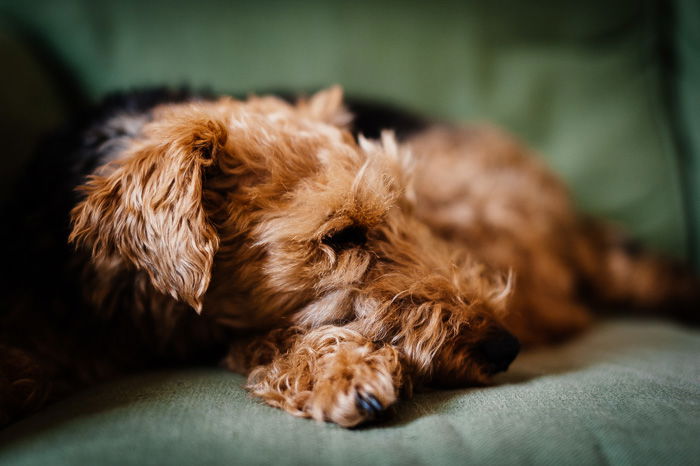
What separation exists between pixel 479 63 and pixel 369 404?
1.74m

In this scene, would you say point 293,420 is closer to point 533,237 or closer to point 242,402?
point 242,402

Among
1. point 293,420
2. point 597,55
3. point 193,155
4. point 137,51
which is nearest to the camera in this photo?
point 293,420

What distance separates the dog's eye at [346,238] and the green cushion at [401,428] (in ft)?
1.31

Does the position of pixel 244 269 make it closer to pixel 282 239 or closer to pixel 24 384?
pixel 282 239

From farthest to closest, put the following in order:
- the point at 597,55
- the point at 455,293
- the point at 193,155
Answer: the point at 597,55
the point at 455,293
the point at 193,155

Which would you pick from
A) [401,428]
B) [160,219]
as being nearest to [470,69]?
[160,219]

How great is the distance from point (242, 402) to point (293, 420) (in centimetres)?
13

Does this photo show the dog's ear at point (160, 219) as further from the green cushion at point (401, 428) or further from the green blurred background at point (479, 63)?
the green blurred background at point (479, 63)

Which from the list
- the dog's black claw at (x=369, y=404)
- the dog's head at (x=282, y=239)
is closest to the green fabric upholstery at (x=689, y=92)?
the dog's head at (x=282, y=239)

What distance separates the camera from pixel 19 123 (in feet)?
5.74

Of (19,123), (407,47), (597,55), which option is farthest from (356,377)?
(597,55)

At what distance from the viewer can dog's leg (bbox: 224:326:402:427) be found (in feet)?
3.35

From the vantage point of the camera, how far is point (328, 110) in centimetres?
165

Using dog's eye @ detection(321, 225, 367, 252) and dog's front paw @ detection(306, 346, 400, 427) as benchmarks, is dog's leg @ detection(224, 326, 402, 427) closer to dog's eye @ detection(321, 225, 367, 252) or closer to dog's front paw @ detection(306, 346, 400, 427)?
dog's front paw @ detection(306, 346, 400, 427)
